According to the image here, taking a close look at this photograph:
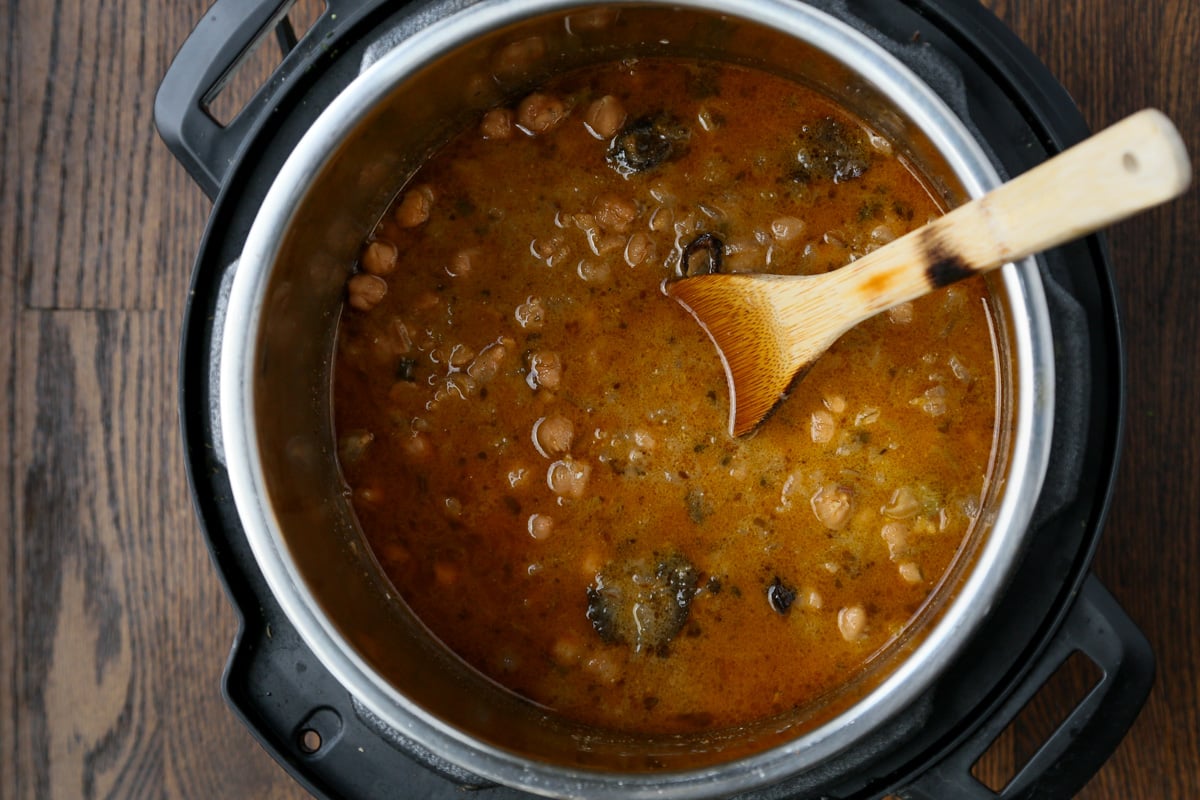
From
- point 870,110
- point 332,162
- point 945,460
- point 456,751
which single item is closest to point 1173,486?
point 945,460

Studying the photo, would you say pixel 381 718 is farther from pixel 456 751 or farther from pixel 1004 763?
pixel 1004 763

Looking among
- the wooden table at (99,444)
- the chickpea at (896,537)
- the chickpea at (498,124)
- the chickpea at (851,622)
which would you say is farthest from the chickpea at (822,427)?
the wooden table at (99,444)

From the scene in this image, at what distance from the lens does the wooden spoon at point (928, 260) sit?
3.20 feet

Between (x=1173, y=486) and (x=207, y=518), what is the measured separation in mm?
1592

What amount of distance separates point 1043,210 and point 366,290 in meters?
1.02

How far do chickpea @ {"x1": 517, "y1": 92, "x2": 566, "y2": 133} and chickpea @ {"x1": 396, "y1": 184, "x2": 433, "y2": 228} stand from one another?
19cm

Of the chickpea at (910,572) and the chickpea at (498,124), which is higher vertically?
the chickpea at (498,124)

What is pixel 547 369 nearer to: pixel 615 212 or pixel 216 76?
pixel 615 212

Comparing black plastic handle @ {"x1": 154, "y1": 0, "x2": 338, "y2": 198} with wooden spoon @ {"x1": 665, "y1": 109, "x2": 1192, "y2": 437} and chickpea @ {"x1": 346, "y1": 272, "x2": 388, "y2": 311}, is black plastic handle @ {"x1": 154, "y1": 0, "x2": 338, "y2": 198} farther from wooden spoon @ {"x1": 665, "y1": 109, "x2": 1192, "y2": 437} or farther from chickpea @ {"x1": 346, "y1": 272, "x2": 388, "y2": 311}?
wooden spoon @ {"x1": 665, "y1": 109, "x2": 1192, "y2": 437}

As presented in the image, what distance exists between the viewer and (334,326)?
169 centimetres

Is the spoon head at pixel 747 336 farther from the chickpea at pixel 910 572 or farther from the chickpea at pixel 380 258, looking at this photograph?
the chickpea at pixel 380 258

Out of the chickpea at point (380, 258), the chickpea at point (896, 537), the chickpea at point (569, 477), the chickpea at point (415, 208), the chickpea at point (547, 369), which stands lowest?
the chickpea at point (896, 537)

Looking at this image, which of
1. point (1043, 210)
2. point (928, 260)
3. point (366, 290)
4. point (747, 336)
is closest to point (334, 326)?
point (366, 290)

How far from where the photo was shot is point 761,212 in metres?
1.58
